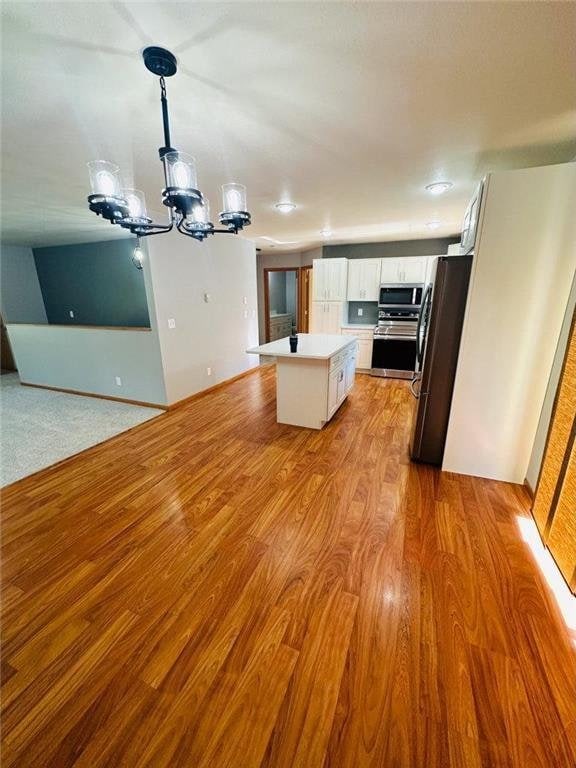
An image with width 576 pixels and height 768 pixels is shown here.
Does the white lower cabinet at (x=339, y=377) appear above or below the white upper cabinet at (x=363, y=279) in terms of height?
below

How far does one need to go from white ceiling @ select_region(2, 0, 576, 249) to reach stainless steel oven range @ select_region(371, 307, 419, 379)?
2.67m

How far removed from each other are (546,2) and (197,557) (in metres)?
2.80

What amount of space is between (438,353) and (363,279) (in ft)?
11.4

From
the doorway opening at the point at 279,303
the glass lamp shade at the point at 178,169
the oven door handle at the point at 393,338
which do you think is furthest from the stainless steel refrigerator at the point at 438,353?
the doorway opening at the point at 279,303

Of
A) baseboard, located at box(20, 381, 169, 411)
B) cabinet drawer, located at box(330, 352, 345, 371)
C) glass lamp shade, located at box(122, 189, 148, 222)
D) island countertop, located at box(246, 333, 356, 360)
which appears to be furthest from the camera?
baseboard, located at box(20, 381, 169, 411)

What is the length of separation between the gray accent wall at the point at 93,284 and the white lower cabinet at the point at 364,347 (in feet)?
12.5

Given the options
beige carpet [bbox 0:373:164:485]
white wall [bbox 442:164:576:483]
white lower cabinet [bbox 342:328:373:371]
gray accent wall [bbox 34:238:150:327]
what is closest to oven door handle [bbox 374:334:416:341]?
white lower cabinet [bbox 342:328:373:371]

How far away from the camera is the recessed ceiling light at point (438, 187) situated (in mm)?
2619

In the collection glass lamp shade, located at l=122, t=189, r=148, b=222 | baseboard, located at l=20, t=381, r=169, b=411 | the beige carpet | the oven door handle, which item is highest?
glass lamp shade, located at l=122, t=189, r=148, b=222

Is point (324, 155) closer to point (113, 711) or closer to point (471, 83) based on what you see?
point (471, 83)

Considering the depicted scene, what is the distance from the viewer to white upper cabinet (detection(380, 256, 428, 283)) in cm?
507

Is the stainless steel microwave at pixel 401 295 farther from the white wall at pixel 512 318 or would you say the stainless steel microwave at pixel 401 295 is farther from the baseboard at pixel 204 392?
the white wall at pixel 512 318

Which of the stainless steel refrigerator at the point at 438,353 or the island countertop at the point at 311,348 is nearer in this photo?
the stainless steel refrigerator at the point at 438,353

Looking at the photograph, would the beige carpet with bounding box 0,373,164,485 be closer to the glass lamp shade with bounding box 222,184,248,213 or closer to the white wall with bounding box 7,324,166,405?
the white wall with bounding box 7,324,166,405
